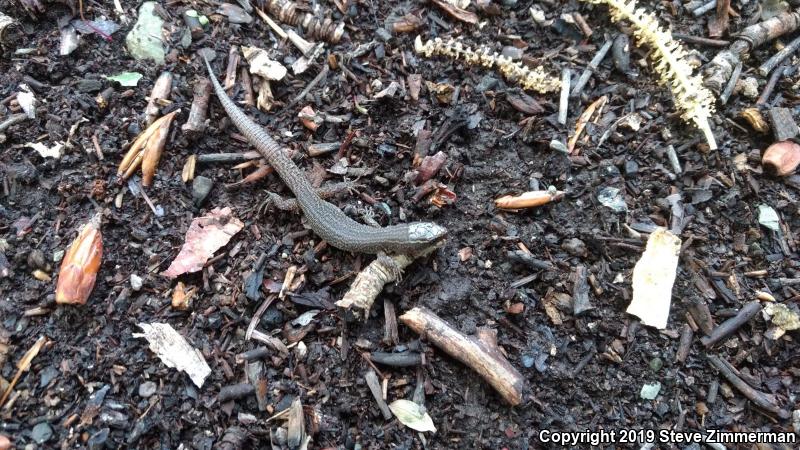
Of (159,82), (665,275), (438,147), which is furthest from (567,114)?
(159,82)

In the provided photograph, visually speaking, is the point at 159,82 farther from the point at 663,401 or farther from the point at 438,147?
the point at 663,401

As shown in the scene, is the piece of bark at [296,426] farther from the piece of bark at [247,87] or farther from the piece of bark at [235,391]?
the piece of bark at [247,87]

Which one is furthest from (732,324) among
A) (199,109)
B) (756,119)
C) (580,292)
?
(199,109)

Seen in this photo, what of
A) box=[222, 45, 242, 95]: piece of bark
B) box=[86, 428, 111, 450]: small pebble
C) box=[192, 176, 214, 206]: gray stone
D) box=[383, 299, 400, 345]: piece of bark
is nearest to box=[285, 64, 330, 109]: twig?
box=[222, 45, 242, 95]: piece of bark

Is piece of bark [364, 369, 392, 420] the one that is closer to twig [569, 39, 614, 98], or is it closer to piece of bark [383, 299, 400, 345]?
piece of bark [383, 299, 400, 345]

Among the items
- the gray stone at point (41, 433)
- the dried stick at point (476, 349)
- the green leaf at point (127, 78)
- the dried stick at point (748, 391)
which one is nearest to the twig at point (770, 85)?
the dried stick at point (748, 391)

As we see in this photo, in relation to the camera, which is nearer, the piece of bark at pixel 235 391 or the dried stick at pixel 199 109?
the piece of bark at pixel 235 391
